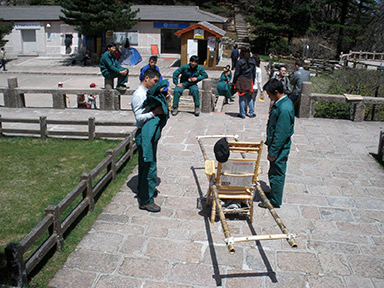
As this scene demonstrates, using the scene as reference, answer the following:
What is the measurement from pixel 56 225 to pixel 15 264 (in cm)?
82

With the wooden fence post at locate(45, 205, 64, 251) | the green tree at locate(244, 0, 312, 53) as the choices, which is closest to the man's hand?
the wooden fence post at locate(45, 205, 64, 251)

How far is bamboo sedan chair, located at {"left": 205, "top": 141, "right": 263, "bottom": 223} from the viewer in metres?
5.03

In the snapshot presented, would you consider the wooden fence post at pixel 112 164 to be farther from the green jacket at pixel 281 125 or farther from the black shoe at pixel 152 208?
the green jacket at pixel 281 125

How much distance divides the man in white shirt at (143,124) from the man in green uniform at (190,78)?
4713 millimetres

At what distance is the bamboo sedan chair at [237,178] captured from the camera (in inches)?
198

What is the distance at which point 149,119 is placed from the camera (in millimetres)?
5410

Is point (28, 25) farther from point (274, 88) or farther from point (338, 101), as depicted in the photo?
point (274, 88)

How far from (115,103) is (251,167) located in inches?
288

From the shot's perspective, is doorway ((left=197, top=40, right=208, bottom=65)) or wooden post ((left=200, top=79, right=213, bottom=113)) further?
doorway ((left=197, top=40, right=208, bottom=65))

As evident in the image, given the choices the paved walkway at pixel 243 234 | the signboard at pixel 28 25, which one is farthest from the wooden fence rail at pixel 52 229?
the signboard at pixel 28 25

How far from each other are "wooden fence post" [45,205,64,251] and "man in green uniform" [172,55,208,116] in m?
6.23

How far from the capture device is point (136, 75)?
25.0 meters

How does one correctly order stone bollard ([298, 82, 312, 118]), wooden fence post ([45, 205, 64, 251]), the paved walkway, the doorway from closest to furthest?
the paved walkway
wooden fence post ([45, 205, 64, 251])
stone bollard ([298, 82, 312, 118])
the doorway

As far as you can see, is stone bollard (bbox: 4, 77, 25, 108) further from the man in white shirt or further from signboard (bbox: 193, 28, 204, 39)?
signboard (bbox: 193, 28, 204, 39)
